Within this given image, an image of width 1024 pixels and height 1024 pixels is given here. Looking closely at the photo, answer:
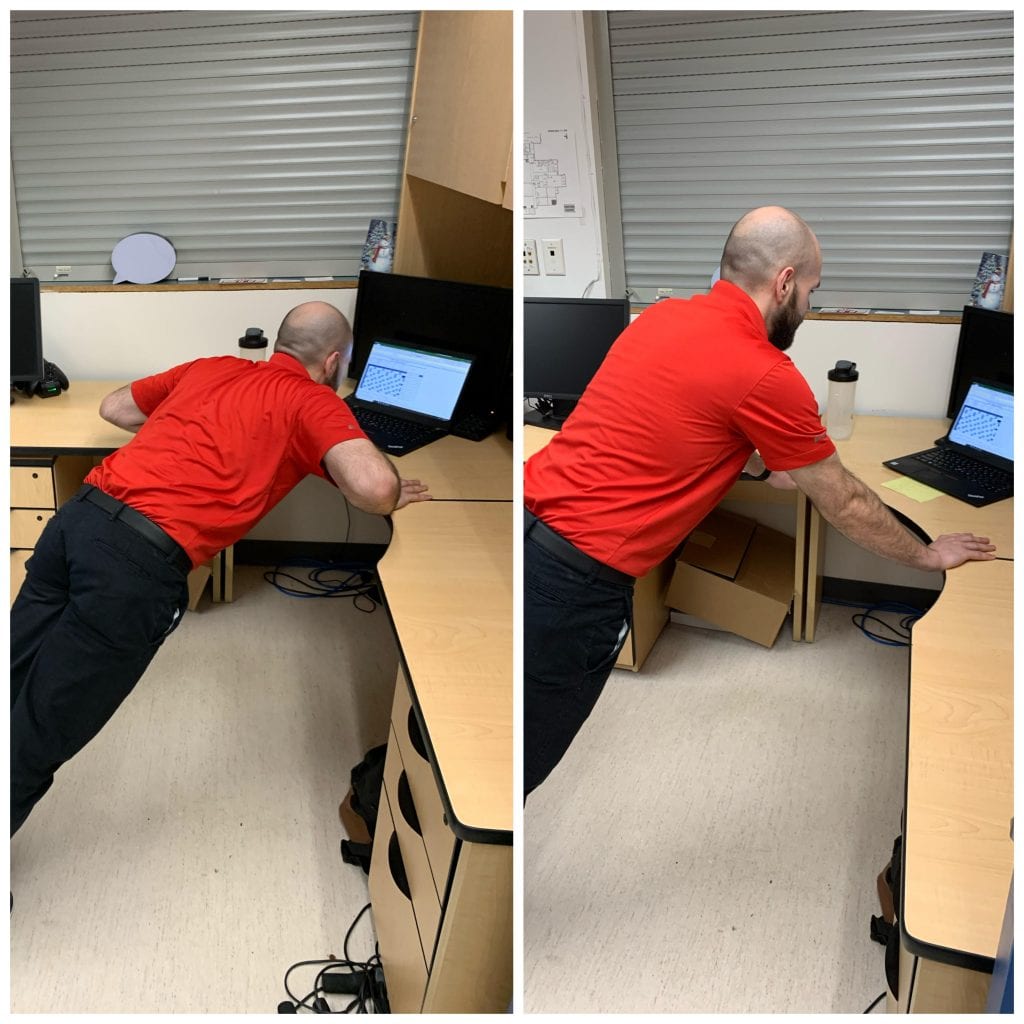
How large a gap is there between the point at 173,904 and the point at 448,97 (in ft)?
6.16

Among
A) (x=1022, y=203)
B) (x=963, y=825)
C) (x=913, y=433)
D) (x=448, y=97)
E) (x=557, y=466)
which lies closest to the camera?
(x=1022, y=203)

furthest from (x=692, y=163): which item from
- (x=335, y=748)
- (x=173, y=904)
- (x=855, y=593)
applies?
(x=173, y=904)

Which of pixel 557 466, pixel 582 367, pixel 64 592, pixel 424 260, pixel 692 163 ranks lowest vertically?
pixel 64 592

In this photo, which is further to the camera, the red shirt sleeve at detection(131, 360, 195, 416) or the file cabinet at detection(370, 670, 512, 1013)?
the red shirt sleeve at detection(131, 360, 195, 416)

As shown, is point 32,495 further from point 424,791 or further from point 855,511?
point 855,511

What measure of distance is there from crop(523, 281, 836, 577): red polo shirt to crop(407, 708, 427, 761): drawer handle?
1.28 ft

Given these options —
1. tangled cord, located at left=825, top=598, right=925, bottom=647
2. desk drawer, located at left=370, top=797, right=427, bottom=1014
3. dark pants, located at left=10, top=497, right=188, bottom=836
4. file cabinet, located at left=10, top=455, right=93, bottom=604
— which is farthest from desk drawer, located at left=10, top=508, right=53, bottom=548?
tangled cord, located at left=825, top=598, right=925, bottom=647

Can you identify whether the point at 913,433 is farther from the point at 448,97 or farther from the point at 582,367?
the point at 448,97

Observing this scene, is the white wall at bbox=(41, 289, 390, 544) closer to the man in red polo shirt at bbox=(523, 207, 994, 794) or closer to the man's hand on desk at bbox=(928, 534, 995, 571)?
the man in red polo shirt at bbox=(523, 207, 994, 794)

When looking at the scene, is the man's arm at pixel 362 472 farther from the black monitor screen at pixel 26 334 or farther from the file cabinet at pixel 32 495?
the black monitor screen at pixel 26 334

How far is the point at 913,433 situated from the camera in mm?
2750

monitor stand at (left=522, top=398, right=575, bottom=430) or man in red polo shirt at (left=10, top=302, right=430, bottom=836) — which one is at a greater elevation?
monitor stand at (left=522, top=398, right=575, bottom=430)

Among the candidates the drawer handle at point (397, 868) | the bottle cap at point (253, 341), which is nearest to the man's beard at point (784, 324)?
the drawer handle at point (397, 868)

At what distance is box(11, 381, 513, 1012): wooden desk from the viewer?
1.25 metres
